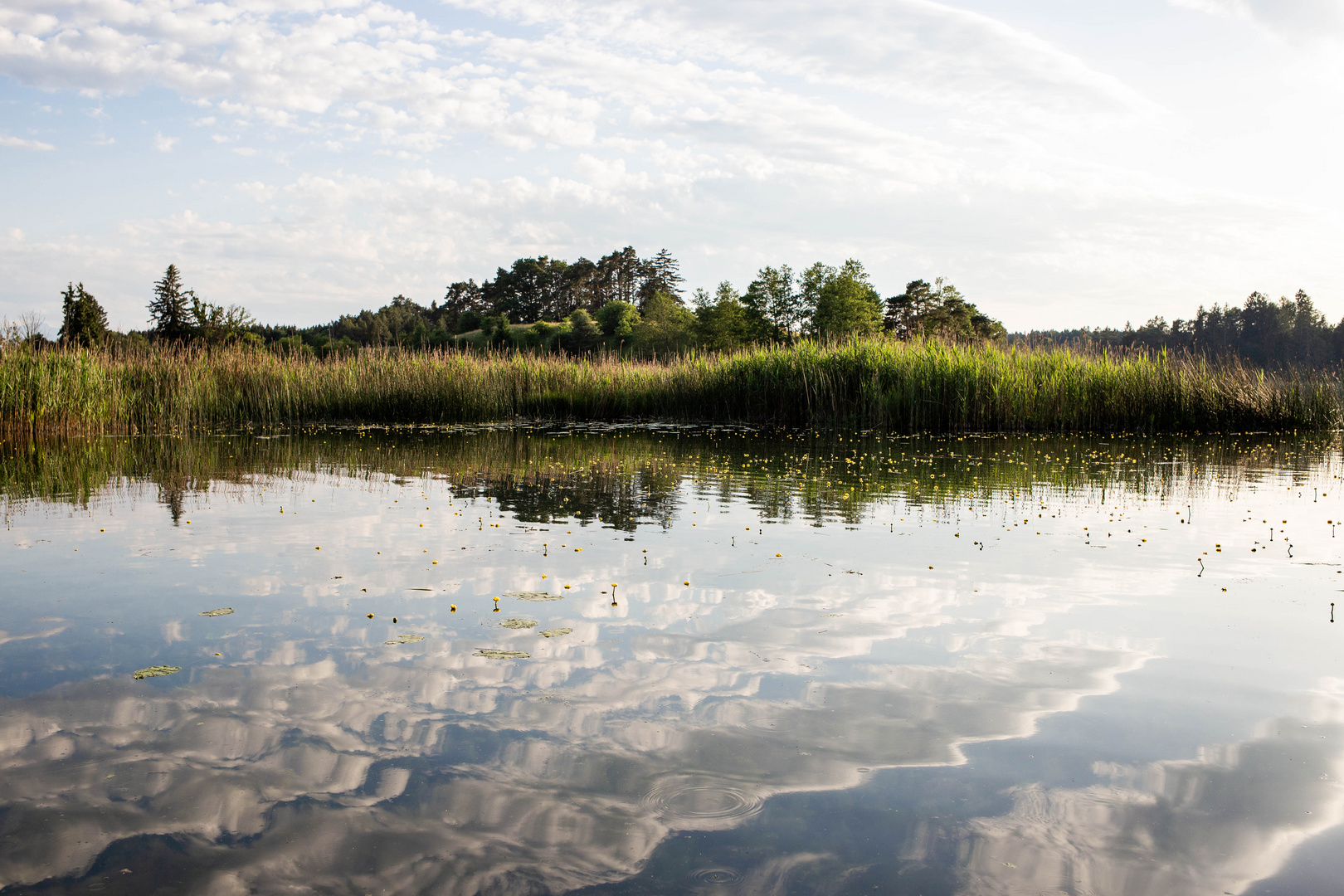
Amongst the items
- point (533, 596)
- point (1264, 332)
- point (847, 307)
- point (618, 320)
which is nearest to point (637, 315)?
point (618, 320)

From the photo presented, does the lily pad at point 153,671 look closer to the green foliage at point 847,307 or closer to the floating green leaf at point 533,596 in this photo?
the floating green leaf at point 533,596

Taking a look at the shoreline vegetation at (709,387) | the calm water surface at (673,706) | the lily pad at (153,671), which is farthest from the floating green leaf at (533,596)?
the shoreline vegetation at (709,387)

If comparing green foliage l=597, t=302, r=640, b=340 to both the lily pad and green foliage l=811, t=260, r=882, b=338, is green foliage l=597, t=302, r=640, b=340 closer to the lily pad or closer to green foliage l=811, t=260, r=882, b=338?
green foliage l=811, t=260, r=882, b=338

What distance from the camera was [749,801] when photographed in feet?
8.29

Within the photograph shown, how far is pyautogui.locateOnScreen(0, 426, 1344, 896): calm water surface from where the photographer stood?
89.2 inches

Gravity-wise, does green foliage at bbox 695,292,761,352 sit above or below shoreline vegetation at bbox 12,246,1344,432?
above

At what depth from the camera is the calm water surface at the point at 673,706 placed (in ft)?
7.43

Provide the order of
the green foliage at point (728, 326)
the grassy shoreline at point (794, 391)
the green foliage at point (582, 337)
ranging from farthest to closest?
the green foliage at point (728, 326), the green foliage at point (582, 337), the grassy shoreline at point (794, 391)

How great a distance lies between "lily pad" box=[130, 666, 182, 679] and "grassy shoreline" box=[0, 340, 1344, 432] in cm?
1499

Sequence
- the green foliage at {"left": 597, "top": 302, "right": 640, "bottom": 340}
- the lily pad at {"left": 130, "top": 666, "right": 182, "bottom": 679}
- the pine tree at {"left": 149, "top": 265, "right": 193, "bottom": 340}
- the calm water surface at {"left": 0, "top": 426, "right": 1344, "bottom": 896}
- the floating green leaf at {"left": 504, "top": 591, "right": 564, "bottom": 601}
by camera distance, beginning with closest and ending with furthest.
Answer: the calm water surface at {"left": 0, "top": 426, "right": 1344, "bottom": 896}, the lily pad at {"left": 130, "top": 666, "right": 182, "bottom": 679}, the floating green leaf at {"left": 504, "top": 591, "right": 564, "bottom": 601}, the pine tree at {"left": 149, "top": 265, "right": 193, "bottom": 340}, the green foliage at {"left": 597, "top": 302, "right": 640, "bottom": 340}

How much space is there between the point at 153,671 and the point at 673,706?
2.10 m

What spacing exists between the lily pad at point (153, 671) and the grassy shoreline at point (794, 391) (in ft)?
49.2

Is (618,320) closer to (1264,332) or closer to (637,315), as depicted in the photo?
(637,315)

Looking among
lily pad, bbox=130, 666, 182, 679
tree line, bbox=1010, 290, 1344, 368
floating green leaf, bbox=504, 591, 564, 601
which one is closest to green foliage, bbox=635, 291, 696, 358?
tree line, bbox=1010, 290, 1344, 368
